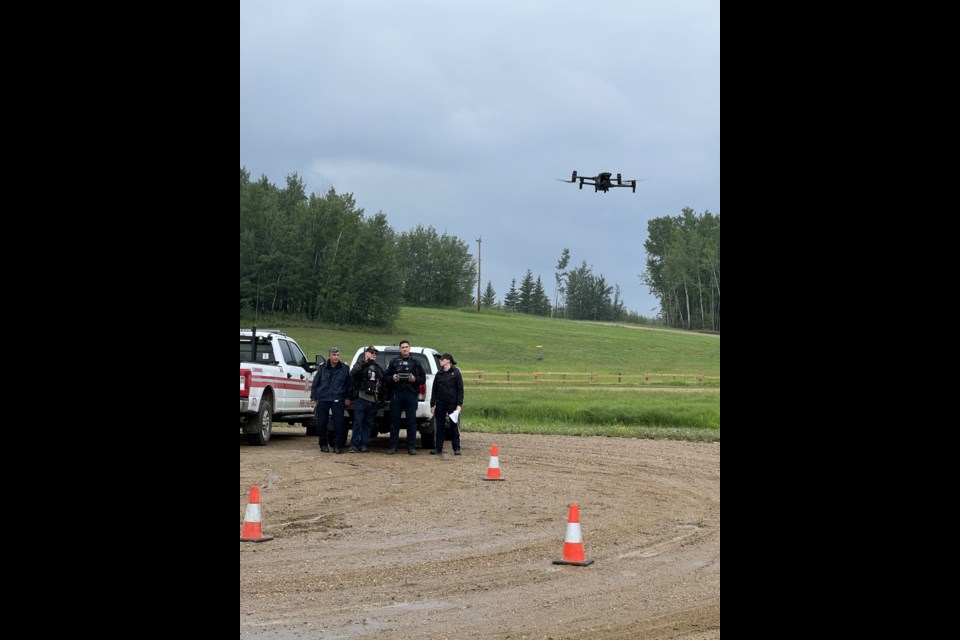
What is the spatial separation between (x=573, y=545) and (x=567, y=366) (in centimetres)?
6588

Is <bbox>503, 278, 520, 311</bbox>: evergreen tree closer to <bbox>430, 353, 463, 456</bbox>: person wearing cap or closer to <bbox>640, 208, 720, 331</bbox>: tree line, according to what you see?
<bbox>640, 208, 720, 331</bbox>: tree line

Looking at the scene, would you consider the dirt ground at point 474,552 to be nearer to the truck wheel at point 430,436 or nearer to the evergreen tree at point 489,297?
the truck wheel at point 430,436

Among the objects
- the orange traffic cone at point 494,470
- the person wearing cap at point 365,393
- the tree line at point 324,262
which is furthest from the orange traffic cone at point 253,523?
the tree line at point 324,262

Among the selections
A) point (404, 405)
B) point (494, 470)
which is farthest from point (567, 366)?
point (494, 470)

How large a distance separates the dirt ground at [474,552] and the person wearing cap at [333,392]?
147cm

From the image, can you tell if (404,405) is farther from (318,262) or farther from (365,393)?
(318,262)

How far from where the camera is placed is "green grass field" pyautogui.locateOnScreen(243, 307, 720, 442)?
3031 centimetres

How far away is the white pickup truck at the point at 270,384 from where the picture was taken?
19.7 m

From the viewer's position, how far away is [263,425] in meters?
20.5
